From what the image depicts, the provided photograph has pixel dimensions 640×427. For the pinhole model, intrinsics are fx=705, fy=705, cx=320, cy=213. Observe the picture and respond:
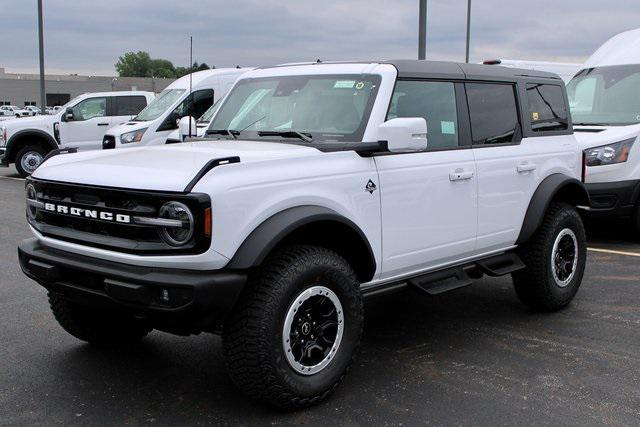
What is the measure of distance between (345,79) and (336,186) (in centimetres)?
102

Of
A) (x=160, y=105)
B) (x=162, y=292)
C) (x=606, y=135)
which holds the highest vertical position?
(x=160, y=105)

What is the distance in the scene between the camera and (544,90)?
6.00 metres

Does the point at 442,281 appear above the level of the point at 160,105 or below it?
below

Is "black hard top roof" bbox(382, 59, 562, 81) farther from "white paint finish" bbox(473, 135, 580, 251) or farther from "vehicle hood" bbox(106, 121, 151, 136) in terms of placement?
"vehicle hood" bbox(106, 121, 151, 136)

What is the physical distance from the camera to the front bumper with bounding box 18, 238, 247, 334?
3.42 m

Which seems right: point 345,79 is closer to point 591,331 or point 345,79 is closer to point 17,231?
point 591,331

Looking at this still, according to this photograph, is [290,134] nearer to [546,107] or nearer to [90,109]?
[546,107]

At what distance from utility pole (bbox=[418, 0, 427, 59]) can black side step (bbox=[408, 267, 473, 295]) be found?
718 cm

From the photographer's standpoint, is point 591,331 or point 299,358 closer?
point 299,358

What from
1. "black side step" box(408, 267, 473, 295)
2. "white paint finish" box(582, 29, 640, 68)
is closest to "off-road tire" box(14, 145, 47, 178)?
"white paint finish" box(582, 29, 640, 68)

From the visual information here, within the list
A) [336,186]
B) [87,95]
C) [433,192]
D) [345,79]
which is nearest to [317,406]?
[336,186]

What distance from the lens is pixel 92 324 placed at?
15.5 feet

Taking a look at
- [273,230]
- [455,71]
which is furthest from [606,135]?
[273,230]

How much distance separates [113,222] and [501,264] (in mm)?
3036
